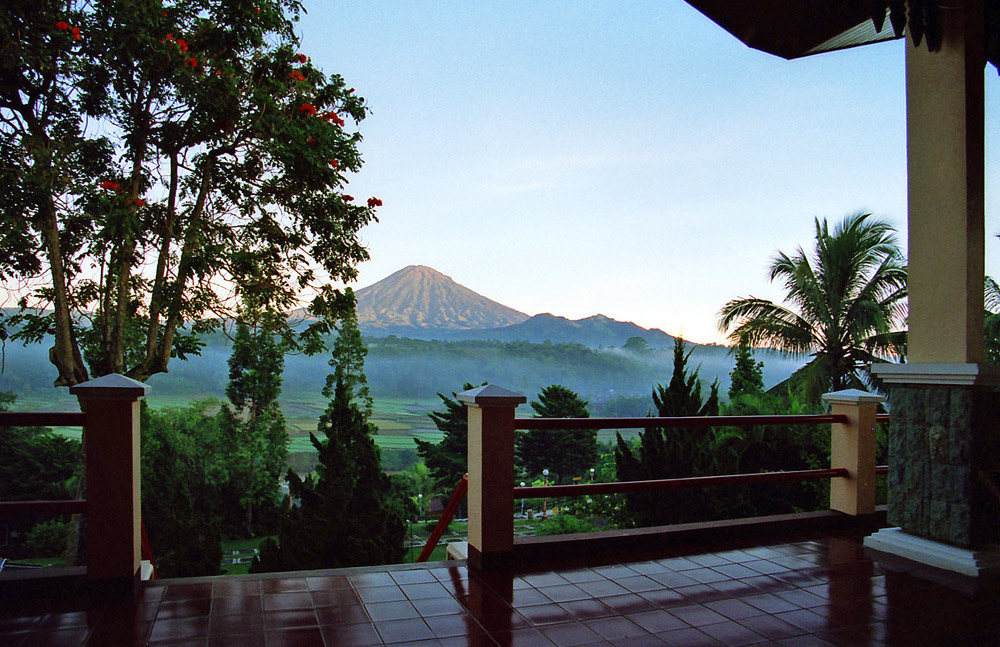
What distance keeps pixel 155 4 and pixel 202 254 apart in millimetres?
2798

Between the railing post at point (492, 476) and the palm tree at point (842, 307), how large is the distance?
38.0ft

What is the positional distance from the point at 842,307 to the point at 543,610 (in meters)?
12.8

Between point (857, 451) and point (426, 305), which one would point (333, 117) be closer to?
point (857, 451)

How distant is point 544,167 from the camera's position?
4106cm

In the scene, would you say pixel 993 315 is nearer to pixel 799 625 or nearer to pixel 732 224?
pixel 799 625

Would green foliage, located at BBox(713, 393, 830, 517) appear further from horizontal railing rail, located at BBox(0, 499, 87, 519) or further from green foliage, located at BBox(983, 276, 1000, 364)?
horizontal railing rail, located at BBox(0, 499, 87, 519)

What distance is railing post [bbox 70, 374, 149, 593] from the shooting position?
2.93 metres

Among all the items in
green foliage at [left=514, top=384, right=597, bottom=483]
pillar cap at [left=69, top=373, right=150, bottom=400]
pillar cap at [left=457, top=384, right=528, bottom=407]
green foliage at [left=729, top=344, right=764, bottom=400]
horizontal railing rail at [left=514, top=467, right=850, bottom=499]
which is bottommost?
green foliage at [left=514, top=384, right=597, bottom=483]

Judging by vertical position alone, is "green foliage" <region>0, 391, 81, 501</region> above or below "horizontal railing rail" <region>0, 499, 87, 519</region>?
below

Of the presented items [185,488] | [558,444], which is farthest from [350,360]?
[558,444]

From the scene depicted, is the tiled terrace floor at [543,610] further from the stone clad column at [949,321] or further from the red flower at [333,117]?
the red flower at [333,117]

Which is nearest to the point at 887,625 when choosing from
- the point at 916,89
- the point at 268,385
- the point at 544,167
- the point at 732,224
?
the point at 916,89

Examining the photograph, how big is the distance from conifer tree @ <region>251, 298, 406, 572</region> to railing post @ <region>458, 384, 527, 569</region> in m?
9.29

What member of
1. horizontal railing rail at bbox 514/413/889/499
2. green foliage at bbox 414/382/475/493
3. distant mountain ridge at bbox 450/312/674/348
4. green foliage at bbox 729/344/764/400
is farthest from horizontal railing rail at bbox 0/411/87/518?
distant mountain ridge at bbox 450/312/674/348
